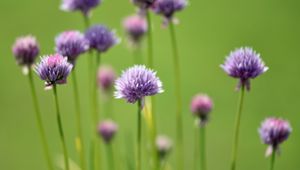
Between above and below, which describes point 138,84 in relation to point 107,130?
above

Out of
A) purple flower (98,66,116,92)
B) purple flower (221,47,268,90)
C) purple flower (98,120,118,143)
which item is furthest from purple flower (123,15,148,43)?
purple flower (221,47,268,90)

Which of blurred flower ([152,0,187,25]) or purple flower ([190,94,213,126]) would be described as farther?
purple flower ([190,94,213,126])

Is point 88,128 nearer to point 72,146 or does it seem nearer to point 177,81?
point 72,146

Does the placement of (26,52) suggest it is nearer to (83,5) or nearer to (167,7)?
(83,5)

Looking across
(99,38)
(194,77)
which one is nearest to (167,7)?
(99,38)

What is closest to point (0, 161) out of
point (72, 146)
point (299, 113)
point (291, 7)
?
point (72, 146)

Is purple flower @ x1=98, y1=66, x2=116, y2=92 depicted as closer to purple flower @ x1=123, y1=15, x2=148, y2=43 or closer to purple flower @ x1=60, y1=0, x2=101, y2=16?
purple flower @ x1=123, y1=15, x2=148, y2=43

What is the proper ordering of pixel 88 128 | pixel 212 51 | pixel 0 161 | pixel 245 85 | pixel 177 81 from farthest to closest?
pixel 212 51 → pixel 88 128 → pixel 0 161 → pixel 177 81 → pixel 245 85
